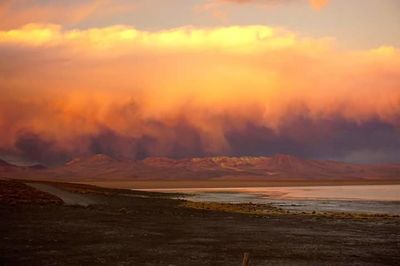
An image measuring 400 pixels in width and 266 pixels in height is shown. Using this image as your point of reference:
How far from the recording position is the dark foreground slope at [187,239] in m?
19.8

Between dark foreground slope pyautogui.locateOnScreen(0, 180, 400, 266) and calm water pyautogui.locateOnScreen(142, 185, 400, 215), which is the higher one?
calm water pyautogui.locateOnScreen(142, 185, 400, 215)

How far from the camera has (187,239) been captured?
25.6 m

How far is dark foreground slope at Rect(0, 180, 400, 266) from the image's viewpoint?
19.8 m

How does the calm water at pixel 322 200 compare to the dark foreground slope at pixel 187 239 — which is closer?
the dark foreground slope at pixel 187 239

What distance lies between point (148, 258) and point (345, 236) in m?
12.8

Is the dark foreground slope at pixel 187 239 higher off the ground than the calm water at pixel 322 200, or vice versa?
the calm water at pixel 322 200

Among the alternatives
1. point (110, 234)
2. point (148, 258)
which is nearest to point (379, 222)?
point (110, 234)

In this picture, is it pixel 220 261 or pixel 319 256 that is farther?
pixel 319 256

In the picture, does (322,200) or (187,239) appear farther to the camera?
(322,200)

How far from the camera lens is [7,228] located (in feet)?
91.5

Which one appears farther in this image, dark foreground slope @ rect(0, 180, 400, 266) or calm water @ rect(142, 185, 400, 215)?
calm water @ rect(142, 185, 400, 215)

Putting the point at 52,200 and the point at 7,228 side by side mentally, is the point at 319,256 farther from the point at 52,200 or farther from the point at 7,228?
the point at 52,200

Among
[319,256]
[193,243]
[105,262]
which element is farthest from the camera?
[193,243]

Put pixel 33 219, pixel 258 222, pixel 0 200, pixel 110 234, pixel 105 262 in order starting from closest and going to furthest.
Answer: pixel 105 262
pixel 110 234
pixel 33 219
pixel 258 222
pixel 0 200
